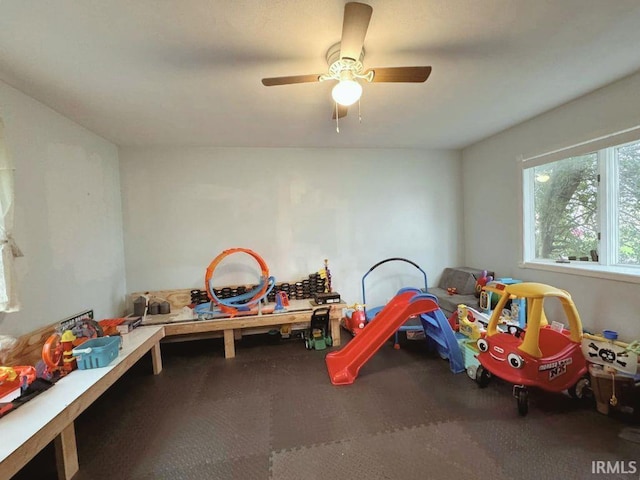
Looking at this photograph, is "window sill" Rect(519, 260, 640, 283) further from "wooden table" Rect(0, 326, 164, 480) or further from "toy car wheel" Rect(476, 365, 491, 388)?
"wooden table" Rect(0, 326, 164, 480)

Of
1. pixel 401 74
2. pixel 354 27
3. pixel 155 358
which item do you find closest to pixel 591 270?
pixel 401 74

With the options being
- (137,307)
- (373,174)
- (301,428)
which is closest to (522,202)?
(373,174)

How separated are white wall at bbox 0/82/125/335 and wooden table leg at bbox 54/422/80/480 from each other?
3.07 ft

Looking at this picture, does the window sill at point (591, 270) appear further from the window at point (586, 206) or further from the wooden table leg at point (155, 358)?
the wooden table leg at point (155, 358)

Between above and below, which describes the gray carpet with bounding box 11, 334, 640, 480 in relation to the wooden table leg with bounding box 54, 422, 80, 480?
below

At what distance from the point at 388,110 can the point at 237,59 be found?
1.49 m

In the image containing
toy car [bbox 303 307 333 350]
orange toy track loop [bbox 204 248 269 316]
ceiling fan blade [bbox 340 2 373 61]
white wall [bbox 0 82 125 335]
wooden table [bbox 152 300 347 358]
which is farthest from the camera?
toy car [bbox 303 307 333 350]

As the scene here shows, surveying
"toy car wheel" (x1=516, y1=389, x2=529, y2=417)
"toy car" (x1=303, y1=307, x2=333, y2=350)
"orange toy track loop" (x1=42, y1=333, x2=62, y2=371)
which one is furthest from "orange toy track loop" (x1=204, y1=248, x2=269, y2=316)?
"toy car wheel" (x1=516, y1=389, x2=529, y2=417)

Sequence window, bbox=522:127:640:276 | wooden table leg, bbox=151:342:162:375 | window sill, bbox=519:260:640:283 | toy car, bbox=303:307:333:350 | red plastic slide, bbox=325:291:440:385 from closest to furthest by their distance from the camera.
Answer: window sill, bbox=519:260:640:283 → window, bbox=522:127:640:276 → red plastic slide, bbox=325:291:440:385 → wooden table leg, bbox=151:342:162:375 → toy car, bbox=303:307:333:350

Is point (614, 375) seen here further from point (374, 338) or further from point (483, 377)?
point (374, 338)

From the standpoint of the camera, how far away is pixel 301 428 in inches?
75.7

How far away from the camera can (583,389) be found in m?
2.09

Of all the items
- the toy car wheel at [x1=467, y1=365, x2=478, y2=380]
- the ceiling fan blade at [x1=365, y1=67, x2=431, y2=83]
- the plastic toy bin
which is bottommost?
the toy car wheel at [x1=467, y1=365, x2=478, y2=380]

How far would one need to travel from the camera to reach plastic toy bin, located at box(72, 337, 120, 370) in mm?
1925
